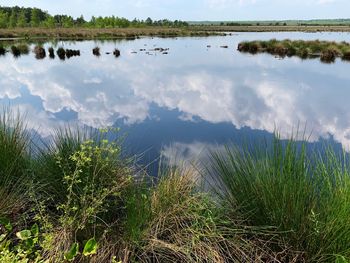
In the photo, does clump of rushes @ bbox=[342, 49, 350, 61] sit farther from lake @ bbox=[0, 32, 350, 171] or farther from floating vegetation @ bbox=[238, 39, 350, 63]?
lake @ bbox=[0, 32, 350, 171]

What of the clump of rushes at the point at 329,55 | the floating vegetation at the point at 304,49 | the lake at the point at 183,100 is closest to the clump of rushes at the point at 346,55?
the floating vegetation at the point at 304,49

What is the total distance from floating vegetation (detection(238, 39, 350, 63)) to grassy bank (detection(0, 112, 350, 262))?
2603 centimetres

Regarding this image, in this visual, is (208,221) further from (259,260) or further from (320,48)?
(320,48)

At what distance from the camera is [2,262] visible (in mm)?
2598

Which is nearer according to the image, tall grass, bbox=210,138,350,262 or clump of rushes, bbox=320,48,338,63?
tall grass, bbox=210,138,350,262

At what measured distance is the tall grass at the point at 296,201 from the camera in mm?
3303

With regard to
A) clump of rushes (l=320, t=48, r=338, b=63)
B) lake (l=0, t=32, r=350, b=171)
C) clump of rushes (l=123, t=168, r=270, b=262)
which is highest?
clump of rushes (l=320, t=48, r=338, b=63)

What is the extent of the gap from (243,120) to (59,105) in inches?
315

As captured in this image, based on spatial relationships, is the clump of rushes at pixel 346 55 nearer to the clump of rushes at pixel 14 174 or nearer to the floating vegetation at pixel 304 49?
the floating vegetation at pixel 304 49

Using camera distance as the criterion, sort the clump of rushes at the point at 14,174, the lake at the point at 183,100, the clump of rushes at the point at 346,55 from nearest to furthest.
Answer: the clump of rushes at the point at 14,174 → the lake at the point at 183,100 → the clump of rushes at the point at 346,55

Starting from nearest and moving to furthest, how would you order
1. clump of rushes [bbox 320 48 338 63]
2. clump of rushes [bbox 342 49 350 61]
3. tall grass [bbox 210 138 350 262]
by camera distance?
tall grass [bbox 210 138 350 262]
clump of rushes [bbox 320 48 338 63]
clump of rushes [bbox 342 49 350 61]

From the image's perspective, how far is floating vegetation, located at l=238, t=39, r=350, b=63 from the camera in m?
28.3

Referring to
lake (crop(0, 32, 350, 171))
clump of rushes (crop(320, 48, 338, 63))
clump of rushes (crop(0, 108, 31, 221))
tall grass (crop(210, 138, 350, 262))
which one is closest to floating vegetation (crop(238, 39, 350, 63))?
clump of rushes (crop(320, 48, 338, 63))

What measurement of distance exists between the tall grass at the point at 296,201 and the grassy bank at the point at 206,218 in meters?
0.01
